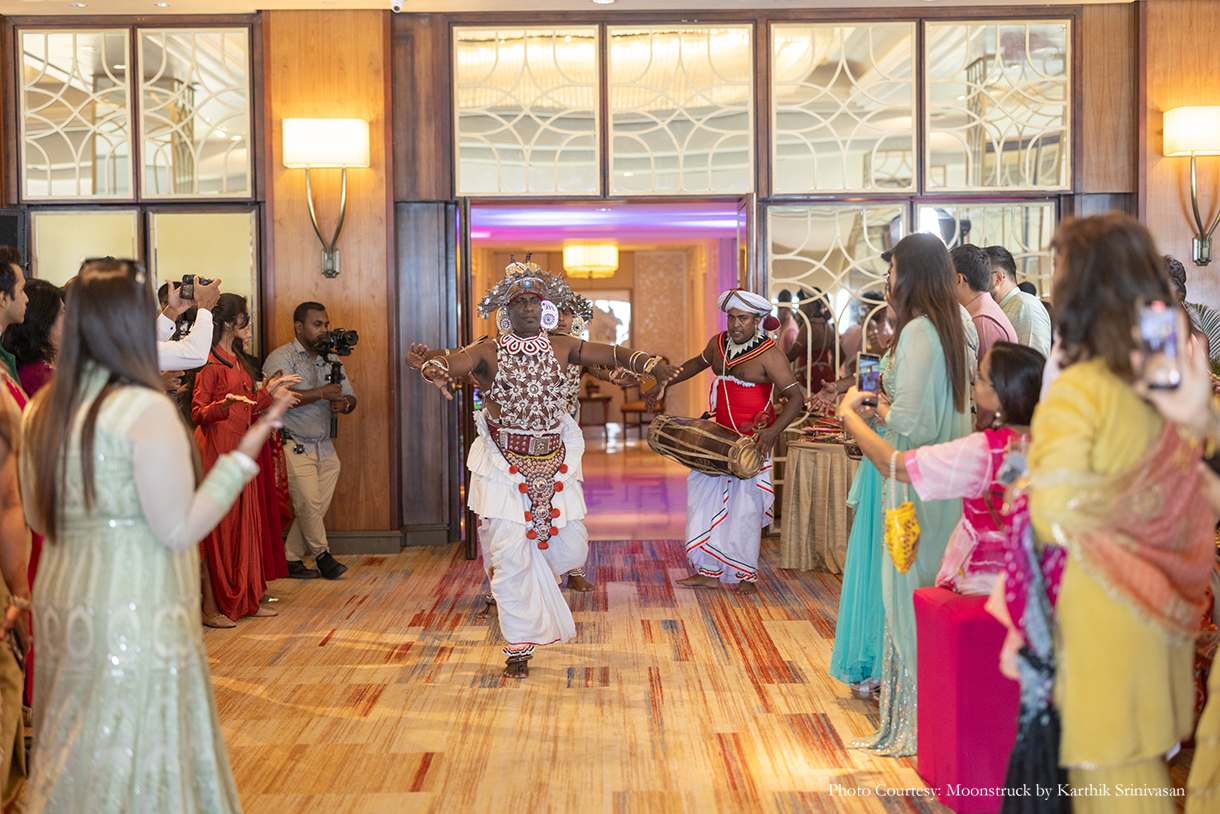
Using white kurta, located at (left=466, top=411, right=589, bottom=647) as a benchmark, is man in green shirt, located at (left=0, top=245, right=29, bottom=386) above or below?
above

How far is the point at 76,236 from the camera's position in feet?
23.7

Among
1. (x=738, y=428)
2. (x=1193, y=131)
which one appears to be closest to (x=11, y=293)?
(x=738, y=428)

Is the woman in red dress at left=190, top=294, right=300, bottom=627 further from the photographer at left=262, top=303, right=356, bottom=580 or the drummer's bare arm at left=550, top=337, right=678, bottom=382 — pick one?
the drummer's bare arm at left=550, top=337, right=678, bottom=382

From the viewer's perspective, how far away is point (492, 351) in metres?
4.60

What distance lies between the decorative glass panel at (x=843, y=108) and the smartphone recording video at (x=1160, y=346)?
5382 millimetres

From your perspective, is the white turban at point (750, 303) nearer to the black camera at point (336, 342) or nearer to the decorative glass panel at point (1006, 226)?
the decorative glass panel at point (1006, 226)

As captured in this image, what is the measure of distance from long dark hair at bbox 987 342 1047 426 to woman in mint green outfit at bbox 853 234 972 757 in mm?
494

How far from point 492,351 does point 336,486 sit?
2.97 metres

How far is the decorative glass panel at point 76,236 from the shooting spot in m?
7.21

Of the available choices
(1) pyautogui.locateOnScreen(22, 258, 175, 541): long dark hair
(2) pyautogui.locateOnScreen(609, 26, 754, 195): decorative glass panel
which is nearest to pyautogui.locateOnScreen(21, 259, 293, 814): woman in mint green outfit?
(1) pyautogui.locateOnScreen(22, 258, 175, 541): long dark hair

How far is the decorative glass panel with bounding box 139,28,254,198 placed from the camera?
711 centimetres

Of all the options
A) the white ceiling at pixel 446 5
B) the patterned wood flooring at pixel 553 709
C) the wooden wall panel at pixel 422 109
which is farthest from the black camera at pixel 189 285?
the white ceiling at pixel 446 5

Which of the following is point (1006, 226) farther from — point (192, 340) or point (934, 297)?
point (192, 340)

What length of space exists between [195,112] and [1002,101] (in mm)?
5677
